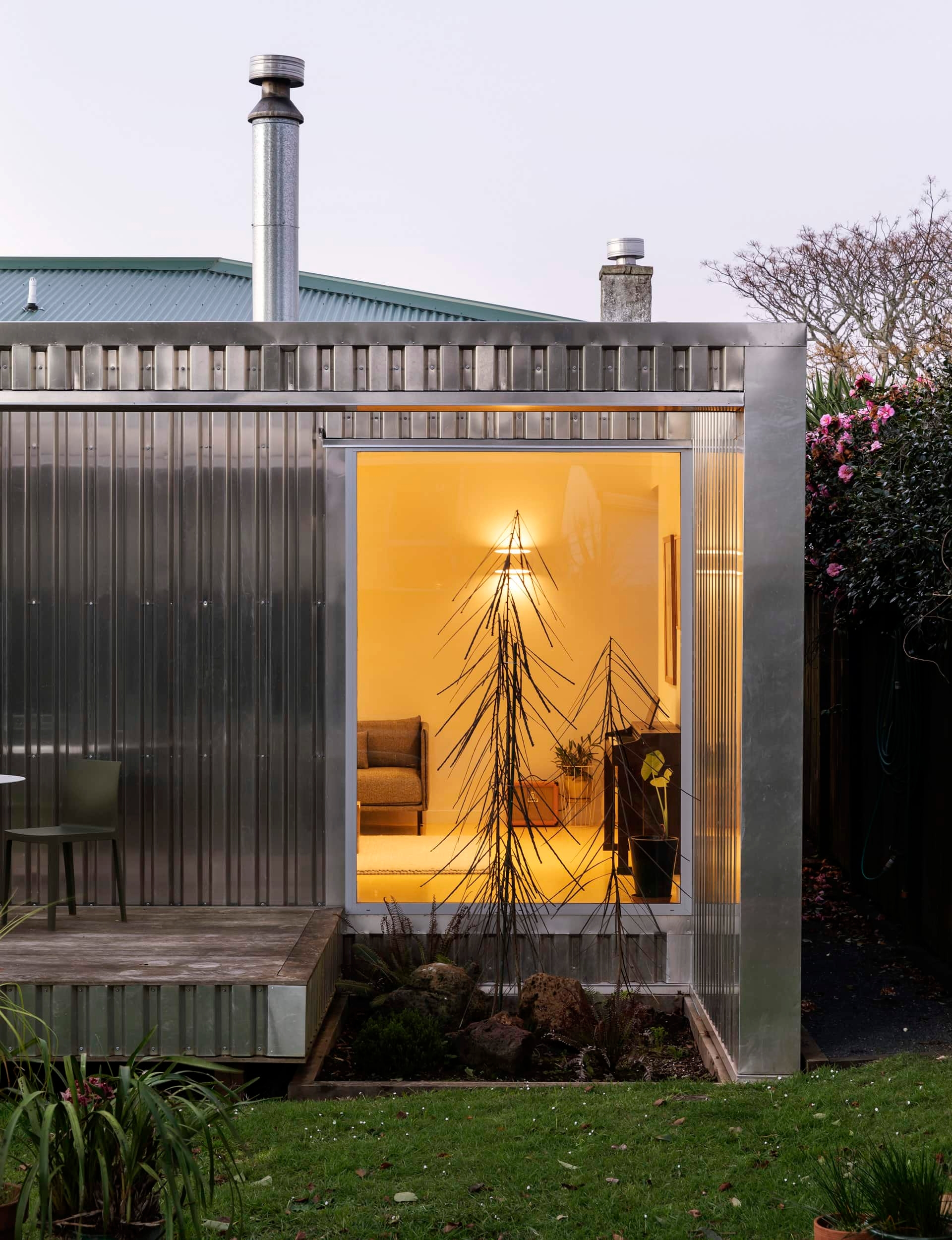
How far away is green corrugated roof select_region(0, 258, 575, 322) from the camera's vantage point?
15.5 m

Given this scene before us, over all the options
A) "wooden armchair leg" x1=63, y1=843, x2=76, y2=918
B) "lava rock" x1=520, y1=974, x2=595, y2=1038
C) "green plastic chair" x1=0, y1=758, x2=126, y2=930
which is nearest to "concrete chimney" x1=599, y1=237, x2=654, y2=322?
"green plastic chair" x1=0, y1=758, x2=126, y2=930

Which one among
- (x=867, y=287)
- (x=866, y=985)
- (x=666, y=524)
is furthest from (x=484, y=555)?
(x=867, y=287)

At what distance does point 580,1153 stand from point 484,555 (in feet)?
9.56

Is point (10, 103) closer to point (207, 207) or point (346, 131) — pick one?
point (207, 207)

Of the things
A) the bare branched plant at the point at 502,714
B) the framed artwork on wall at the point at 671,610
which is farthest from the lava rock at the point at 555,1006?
the framed artwork on wall at the point at 671,610

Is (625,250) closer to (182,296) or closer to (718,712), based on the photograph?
(182,296)

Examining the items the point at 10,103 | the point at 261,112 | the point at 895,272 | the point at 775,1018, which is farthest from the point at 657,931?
the point at 10,103

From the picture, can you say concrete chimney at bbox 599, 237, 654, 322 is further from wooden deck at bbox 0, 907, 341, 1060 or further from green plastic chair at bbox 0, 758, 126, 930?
wooden deck at bbox 0, 907, 341, 1060

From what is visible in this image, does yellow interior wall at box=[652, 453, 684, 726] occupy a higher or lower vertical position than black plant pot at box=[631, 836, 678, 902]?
higher

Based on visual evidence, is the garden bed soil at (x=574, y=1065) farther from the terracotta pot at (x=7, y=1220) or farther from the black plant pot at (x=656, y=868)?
the terracotta pot at (x=7, y=1220)

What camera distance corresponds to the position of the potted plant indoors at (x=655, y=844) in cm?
592

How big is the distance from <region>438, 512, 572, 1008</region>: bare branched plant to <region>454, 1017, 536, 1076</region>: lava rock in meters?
0.80

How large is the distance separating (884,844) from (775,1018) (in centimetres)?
272

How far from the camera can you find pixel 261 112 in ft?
24.7
